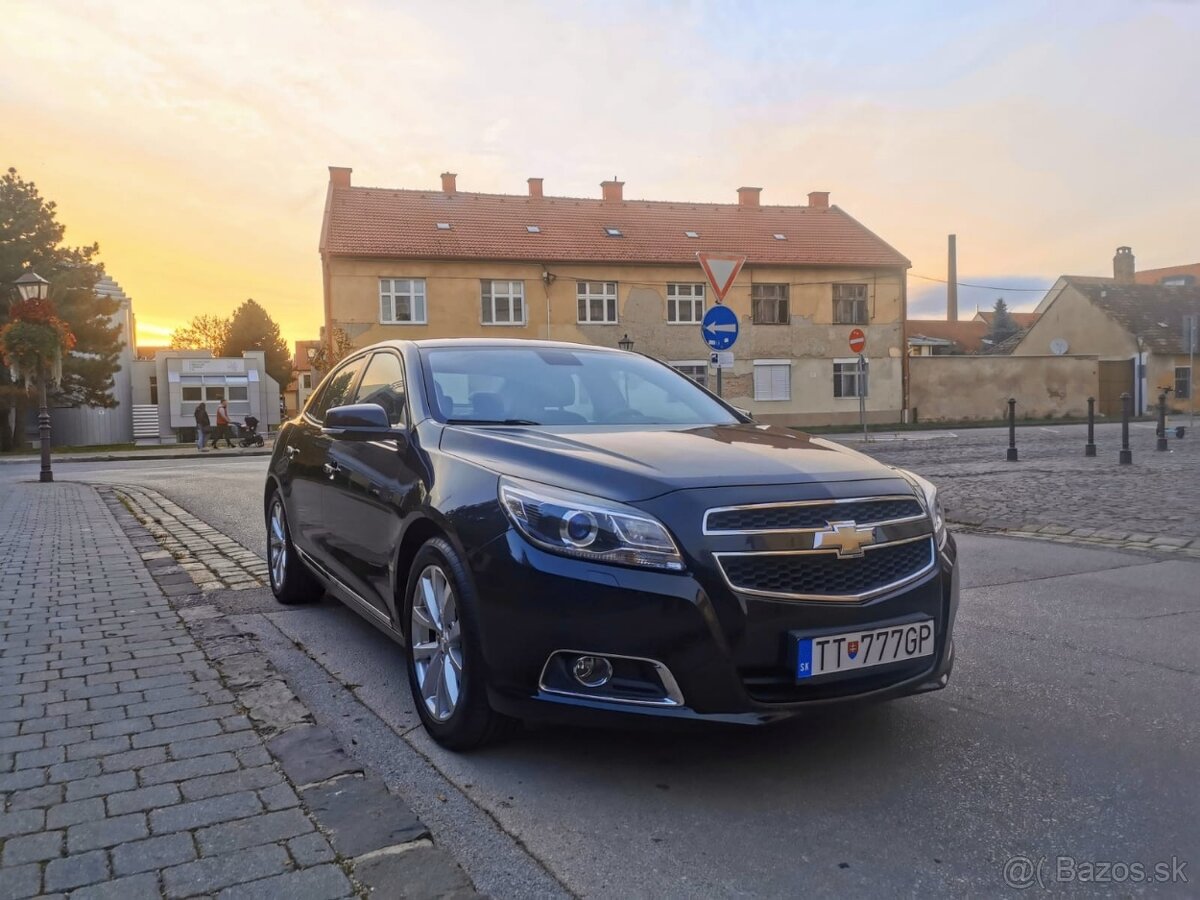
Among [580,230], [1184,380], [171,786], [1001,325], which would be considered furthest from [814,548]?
[1001,325]

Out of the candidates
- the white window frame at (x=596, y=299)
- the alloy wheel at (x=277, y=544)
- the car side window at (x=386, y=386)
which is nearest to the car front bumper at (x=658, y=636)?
the car side window at (x=386, y=386)

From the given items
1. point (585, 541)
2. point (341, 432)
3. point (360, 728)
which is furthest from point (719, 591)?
point (341, 432)

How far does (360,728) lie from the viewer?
373 cm

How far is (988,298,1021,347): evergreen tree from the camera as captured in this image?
3260 inches

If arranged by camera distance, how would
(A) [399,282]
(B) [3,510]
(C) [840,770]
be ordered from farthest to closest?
1. (A) [399,282]
2. (B) [3,510]
3. (C) [840,770]

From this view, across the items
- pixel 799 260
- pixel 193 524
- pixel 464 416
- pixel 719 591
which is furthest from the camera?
pixel 799 260

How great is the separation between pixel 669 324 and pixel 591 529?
36.3m

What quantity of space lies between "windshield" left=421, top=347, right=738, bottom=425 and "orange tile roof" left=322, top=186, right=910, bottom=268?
31589 mm

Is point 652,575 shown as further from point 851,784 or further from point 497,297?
point 497,297

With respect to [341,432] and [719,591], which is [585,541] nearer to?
[719,591]

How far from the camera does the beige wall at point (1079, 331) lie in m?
46.4

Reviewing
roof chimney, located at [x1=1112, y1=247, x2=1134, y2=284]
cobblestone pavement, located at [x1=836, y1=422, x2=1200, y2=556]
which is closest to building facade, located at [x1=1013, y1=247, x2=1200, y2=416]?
roof chimney, located at [x1=1112, y1=247, x2=1134, y2=284]

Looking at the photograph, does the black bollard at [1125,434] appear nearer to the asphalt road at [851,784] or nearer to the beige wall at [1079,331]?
the asphalt road at [851,784]

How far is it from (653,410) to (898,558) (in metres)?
1.66
